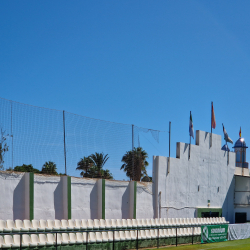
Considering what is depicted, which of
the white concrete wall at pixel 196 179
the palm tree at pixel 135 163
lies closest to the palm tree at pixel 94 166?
the palm tree at pixel 135 163

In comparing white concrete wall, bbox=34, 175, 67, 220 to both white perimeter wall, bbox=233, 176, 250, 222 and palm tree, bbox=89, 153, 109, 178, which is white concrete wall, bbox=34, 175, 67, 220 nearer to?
palm tree, bbox=89, 153, 109, 178

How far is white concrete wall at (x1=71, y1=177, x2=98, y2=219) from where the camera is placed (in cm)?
2089

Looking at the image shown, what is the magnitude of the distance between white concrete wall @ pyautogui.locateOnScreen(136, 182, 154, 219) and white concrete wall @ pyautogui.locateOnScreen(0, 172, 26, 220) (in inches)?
343

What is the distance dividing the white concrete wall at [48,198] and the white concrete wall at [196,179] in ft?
26.6

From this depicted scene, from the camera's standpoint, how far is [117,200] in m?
23.8

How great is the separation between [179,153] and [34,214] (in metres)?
13.1

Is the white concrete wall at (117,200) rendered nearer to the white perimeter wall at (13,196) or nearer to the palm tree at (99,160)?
the palm tree at (99,160)

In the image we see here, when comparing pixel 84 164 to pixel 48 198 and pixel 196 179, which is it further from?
pixel 196 179

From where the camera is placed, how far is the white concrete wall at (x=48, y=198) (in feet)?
62.2

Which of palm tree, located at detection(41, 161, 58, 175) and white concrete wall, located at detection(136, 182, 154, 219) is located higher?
palm tree, located at detection(41, 161, 58, 175)

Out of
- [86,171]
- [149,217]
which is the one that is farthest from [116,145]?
[149,217]

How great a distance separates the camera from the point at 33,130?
18.5 metres

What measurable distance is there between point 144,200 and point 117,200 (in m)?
2.47

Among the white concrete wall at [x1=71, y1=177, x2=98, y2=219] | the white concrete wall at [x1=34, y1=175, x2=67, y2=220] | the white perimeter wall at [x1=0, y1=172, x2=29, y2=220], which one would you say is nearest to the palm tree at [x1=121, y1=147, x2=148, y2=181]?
the white concrete wall at [x1=71, y1=177, x2=98, y2=219]
